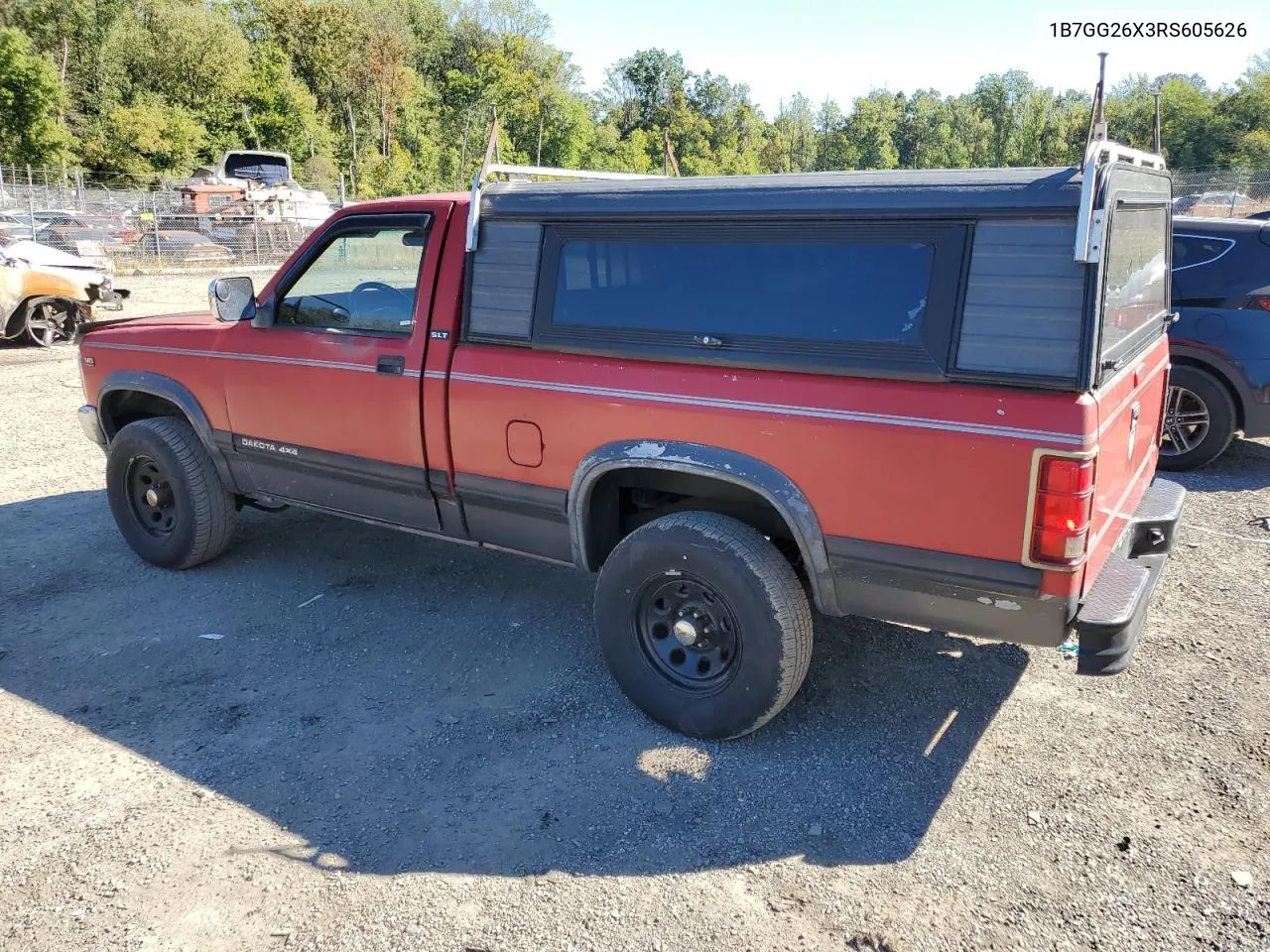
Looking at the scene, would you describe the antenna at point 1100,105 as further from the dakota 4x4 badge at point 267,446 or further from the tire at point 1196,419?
the tire at point 1196,419

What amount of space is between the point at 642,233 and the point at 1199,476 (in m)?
5.23

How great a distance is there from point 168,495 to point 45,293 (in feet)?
28.6

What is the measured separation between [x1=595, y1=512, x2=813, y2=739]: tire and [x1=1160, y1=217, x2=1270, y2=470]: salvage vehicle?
180 inches

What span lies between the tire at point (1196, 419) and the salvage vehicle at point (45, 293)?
1230 centimetres

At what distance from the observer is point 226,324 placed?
4.84m

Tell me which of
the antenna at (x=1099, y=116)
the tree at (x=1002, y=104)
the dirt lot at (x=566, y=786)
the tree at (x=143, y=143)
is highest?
the tree at (x=1002, y=104)

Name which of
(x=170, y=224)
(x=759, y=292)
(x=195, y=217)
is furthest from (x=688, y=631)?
(x=170, y=224)

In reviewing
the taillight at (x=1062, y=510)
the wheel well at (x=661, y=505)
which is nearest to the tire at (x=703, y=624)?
the wheel well at (x=661, y=505)

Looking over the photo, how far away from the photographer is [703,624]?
356 cm

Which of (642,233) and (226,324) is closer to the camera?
(642,233)

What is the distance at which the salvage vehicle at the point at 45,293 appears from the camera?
38.9ft

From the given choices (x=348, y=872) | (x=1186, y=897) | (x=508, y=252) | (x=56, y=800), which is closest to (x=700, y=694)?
(x=348, y=872)

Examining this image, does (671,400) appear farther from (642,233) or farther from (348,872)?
(348,872)

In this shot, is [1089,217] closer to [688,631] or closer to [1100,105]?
[1100,105]
